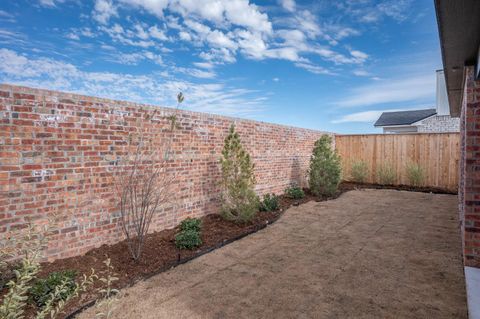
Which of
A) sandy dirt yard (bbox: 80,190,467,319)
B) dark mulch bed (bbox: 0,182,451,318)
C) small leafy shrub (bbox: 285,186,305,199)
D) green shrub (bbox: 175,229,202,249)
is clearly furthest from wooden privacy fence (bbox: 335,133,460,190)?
green shrub (bbox: 175,229,202,249)

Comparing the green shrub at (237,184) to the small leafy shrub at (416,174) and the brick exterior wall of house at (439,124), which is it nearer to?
the small leafy shrub at (416,174)

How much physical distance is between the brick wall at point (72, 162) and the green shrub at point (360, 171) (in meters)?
8.06

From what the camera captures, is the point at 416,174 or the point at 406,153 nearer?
the point at 416,174

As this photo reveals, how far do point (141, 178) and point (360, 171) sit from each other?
935cm

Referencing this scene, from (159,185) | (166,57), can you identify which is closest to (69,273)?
(159,185)

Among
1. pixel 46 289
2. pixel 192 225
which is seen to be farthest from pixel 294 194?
pixel 46 289

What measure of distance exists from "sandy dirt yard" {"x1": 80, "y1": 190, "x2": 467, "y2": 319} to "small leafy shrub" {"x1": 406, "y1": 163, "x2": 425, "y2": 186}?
16.3 feet

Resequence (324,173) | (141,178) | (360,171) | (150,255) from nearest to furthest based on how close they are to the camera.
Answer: (150,255), (141,178), (324,173), (360,171)

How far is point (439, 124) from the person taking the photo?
1638 centimetres

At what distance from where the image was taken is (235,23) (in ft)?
21.4

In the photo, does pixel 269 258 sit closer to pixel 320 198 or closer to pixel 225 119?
pixel 225 119

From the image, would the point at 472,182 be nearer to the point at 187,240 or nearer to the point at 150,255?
the point at 187,240

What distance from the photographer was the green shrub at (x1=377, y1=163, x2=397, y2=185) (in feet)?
34.4

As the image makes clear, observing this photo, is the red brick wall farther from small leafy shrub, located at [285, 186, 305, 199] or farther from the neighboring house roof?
the neighboring house roof
